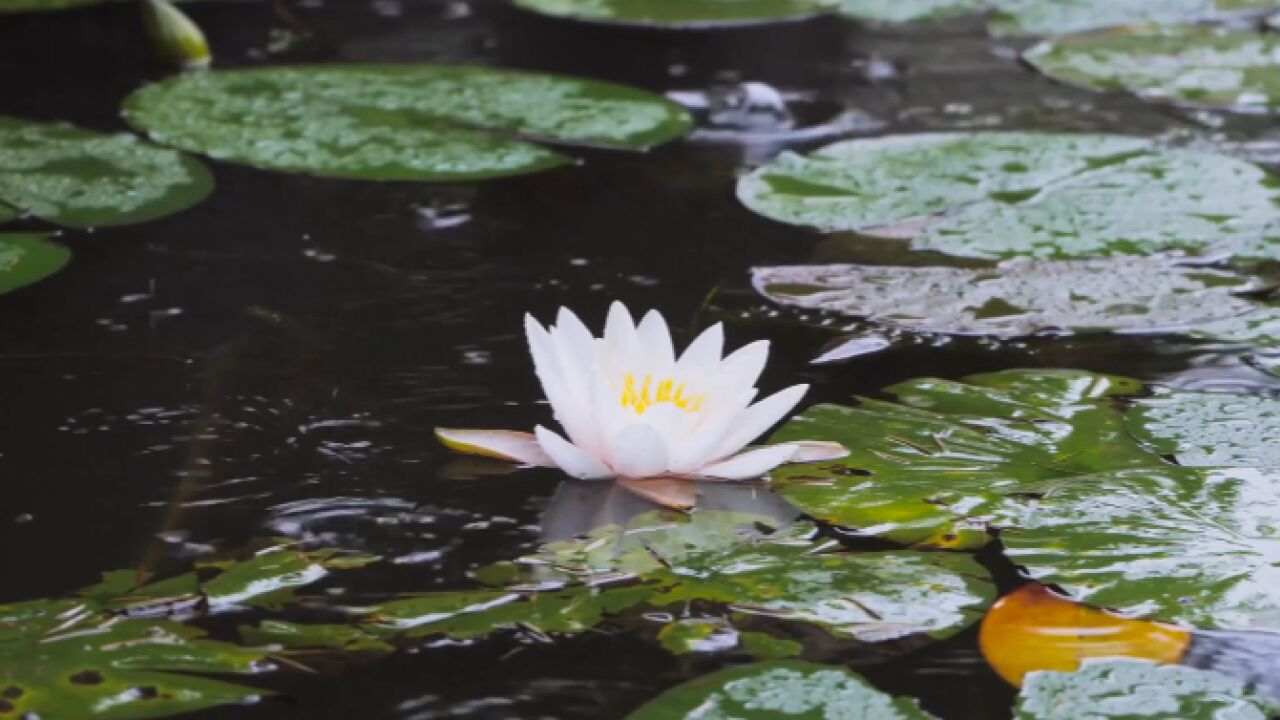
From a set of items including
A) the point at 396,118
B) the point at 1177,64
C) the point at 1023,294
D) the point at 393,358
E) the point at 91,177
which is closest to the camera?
the point at 393,358

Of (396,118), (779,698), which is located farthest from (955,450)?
(396,118)

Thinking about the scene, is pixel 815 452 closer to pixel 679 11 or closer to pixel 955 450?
pixel 955 450

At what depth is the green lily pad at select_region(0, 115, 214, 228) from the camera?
2205 millimetres

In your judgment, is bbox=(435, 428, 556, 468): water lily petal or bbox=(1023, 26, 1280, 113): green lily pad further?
bbox=(1023, 26, 1280, 113): green lily pad

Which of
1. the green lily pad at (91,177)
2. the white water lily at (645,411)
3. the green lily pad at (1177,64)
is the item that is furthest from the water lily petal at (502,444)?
the green lily pad at (1177,64)

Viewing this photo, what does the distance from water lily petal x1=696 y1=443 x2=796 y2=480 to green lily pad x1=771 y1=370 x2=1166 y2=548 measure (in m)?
0.03

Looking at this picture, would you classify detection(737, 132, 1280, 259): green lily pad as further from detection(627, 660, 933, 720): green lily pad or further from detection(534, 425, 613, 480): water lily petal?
detection(627, 660, 933, 720): green lily pad

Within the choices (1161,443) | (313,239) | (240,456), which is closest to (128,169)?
(313,239)

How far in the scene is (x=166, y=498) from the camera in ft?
4.73

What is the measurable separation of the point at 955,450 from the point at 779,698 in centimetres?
48

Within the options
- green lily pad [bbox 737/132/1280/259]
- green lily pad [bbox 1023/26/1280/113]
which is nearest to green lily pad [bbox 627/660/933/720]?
green lily pad [bbox 737/132/1280/259]

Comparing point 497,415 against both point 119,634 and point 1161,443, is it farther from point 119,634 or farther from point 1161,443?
point 1161,443

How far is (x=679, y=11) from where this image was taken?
371 centimetres

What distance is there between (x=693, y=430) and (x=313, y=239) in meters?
0.90
